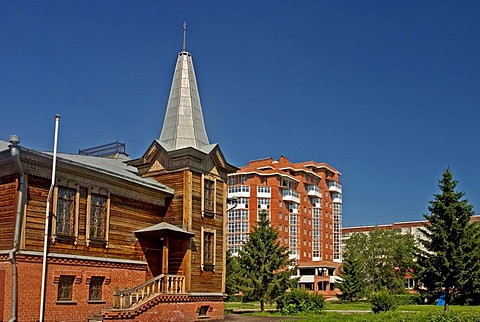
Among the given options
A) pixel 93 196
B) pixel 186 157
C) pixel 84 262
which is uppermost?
pixel 186 157

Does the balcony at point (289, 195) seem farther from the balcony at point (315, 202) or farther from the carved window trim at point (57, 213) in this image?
the carved window trim at point (57, 213)

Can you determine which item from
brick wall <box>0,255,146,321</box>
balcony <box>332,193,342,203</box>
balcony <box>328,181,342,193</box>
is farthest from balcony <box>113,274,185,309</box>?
balcony <box>332,193,342,203</box>

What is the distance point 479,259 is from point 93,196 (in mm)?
28106

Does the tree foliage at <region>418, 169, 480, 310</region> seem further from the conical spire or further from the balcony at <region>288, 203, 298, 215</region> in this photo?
the balcony at <region>288, 203, 298, 215</region>

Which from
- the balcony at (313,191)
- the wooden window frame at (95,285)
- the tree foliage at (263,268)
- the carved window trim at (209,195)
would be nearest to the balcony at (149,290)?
the wooden window frame at (95,285)

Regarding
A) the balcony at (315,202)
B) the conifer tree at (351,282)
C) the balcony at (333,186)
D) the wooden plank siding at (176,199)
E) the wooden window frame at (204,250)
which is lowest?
the conifer tree at (351,282)

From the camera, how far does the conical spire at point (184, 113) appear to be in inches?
1136

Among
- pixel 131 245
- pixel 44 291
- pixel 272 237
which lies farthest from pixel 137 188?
pixel 272 237

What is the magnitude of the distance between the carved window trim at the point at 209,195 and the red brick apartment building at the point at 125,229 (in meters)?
0.05

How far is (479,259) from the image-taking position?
3856 cm

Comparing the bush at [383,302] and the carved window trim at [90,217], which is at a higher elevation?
the carved window trim at [90,217]

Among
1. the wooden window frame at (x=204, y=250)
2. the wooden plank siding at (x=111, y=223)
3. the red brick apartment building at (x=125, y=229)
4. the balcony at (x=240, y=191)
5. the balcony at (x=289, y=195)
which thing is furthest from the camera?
the balcony at (x=289, y=195)

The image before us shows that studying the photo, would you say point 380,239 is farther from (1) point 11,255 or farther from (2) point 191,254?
(1) point 11,255

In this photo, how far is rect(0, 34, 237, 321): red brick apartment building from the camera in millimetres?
19516
